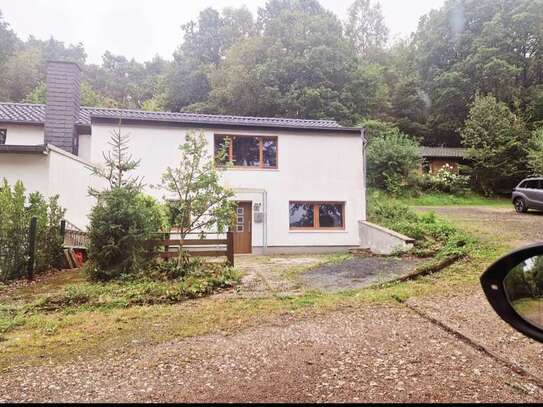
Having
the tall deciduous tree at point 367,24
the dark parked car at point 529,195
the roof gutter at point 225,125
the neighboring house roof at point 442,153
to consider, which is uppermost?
the tall deciduous tree at point 367,24

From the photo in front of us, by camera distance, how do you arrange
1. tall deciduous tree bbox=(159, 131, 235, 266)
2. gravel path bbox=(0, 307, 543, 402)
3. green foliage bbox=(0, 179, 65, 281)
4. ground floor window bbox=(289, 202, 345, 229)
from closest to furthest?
gravel path bbox=(0, 307, 543, 402)
green foliage bbox=(0, 179, 65, 281)
tall deciduous tree bbox=(159, 131, 235, 266)
ground floor window bbox=(289, 202, 345, 229)

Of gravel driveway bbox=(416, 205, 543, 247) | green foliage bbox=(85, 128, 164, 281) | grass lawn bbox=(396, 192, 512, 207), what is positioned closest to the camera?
green foliage bbox=(85, 128, 164, 281)

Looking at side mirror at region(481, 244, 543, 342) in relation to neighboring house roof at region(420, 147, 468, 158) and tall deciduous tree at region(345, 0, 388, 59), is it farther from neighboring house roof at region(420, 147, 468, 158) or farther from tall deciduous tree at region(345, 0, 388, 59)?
tall deciduous tree at region(345, 0, 388, 59)

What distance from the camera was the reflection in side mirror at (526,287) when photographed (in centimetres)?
136

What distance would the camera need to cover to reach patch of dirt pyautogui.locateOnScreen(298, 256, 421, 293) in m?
7.70

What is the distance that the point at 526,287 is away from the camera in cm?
137

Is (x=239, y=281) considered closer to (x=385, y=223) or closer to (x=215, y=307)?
(x=215, y=307)

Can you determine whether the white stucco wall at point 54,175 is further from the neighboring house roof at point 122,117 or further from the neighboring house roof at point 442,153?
the neighboring house roof at point 442,153

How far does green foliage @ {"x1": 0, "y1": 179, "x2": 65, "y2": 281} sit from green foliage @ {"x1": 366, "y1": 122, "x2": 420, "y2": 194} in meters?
19.2

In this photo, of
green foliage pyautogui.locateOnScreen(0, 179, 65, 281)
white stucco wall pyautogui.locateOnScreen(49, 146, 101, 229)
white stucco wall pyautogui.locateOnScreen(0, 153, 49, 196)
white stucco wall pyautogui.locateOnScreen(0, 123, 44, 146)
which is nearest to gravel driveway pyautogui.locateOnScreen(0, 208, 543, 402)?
green foliage pyautogui.locateOnScreen(0, 179, 65, 281)

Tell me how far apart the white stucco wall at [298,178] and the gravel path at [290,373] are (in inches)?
417

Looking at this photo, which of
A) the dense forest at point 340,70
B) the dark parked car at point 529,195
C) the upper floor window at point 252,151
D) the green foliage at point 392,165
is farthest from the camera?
the dense forest at point 340,70

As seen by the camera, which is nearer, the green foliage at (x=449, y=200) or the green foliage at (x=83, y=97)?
the green foliage at (x=449, y=200)

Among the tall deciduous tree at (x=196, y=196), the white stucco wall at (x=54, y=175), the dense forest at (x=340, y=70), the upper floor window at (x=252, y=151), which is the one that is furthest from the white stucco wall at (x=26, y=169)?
the dense forest at (x=340, y=70)
